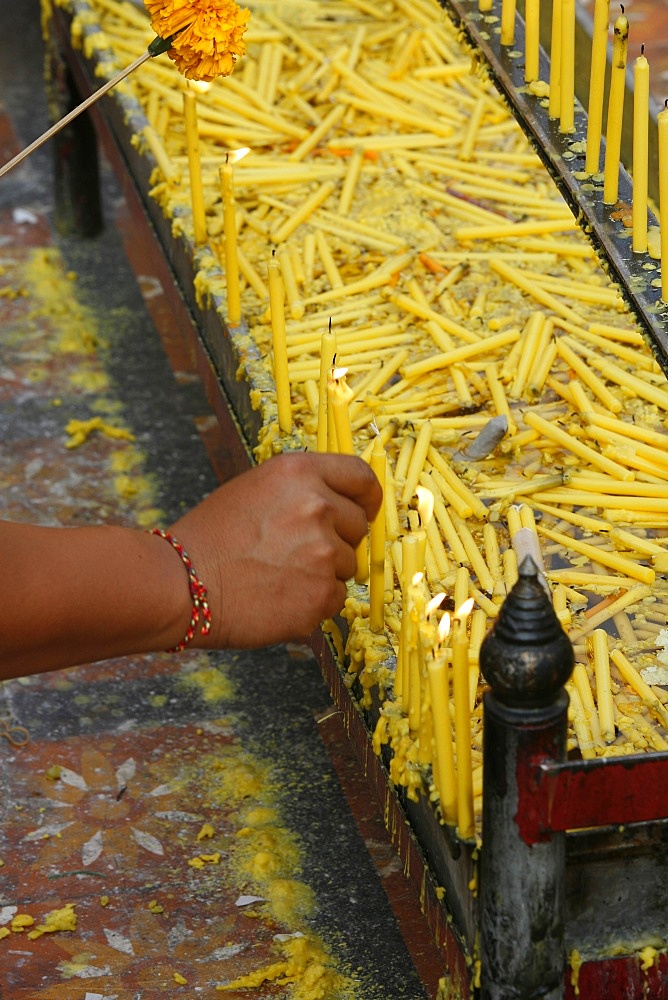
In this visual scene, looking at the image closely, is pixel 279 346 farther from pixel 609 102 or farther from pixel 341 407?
pixel 609 102

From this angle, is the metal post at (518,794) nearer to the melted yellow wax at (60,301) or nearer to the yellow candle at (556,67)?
the yellow candle at (556,67)

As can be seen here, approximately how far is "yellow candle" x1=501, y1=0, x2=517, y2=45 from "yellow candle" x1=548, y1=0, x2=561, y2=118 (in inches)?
8.7

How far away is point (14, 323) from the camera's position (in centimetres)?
486

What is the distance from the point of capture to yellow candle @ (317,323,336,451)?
90.0 inches

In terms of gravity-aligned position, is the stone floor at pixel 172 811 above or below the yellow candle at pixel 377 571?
below

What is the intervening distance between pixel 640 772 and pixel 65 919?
4.55 ft

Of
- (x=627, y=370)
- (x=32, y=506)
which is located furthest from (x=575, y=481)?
(x=32, y=506)

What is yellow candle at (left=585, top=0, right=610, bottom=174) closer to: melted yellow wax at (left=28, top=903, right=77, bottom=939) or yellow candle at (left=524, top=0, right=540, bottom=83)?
yellow candle at (left=524, top=0, right=540, bottom=83)

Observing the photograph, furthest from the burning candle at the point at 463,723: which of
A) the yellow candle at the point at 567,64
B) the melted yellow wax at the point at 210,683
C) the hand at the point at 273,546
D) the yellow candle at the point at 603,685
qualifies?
the melted yellow wax at the point at 210,683

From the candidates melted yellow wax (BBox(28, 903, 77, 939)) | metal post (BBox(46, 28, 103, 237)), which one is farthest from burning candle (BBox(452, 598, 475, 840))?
metal post (BBox(46, 28, 103, 237))

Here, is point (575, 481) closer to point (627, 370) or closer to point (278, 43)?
point (627, 370)

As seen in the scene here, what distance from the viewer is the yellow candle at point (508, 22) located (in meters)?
2.99

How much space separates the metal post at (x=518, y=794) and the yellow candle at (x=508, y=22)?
177cm

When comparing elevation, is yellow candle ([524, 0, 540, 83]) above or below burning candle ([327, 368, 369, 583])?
above
